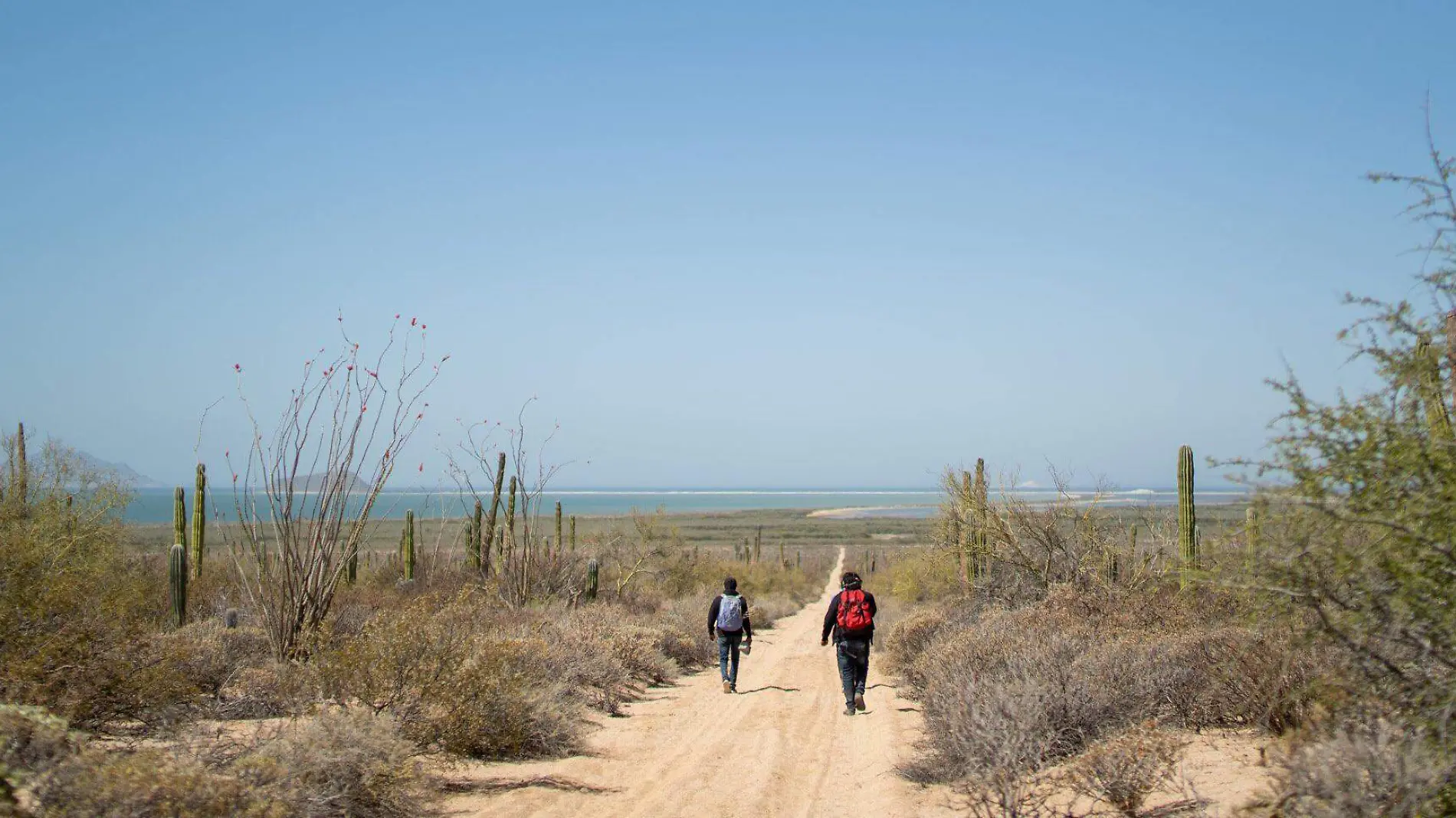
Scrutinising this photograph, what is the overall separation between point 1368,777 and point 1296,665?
3.35 meters

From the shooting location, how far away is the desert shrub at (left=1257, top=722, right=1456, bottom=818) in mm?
4699

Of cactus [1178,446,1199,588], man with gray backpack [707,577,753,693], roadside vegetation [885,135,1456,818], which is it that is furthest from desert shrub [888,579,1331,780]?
cactus [1178,446,1199,588]

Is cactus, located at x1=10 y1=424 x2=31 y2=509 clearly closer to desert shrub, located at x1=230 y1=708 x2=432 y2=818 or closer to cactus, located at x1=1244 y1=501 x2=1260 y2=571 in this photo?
desert shrub, located at x1=230 y1=708 x2=432 y2=818

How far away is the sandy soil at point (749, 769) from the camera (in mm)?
7684

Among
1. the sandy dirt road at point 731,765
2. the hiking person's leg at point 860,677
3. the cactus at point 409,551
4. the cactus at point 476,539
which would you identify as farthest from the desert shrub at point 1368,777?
the cactus at point 409,551

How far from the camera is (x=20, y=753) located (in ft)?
15.9

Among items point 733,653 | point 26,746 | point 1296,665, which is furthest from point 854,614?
point 26,746

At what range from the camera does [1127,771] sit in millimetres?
6723

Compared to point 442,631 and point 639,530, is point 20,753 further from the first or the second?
point 639,530

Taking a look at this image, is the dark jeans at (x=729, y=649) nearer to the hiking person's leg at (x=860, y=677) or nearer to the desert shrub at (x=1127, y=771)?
the hiking person's leg at (x=860, y=677)

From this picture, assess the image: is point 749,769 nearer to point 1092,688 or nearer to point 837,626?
point 1092,688

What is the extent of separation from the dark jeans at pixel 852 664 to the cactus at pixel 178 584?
11.2 meters

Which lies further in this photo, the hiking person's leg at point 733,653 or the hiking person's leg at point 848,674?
the hiking person's leg at point 733,653

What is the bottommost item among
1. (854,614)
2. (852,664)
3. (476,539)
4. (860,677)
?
(860,677)
